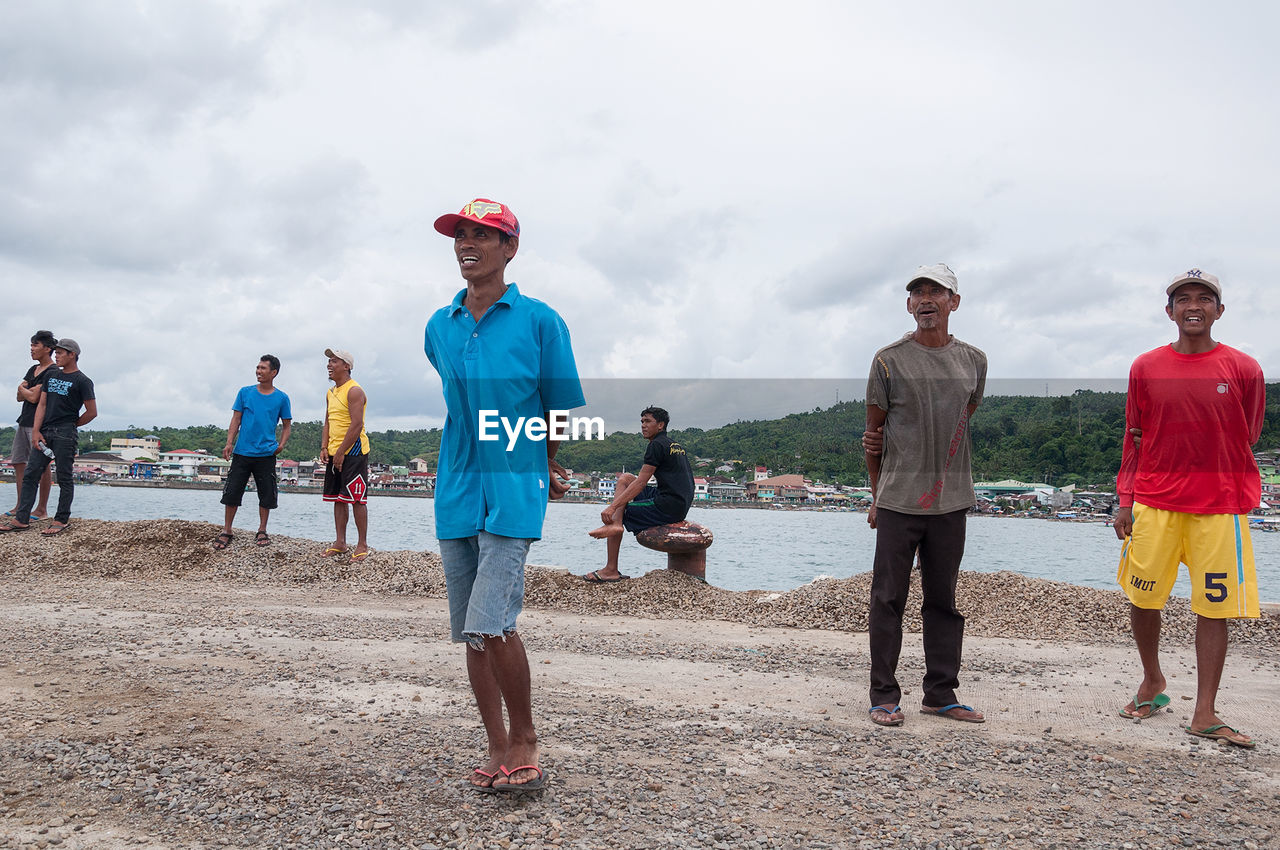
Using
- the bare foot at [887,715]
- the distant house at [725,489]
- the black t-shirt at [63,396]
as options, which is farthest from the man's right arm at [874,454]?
the distant house at [725,489]

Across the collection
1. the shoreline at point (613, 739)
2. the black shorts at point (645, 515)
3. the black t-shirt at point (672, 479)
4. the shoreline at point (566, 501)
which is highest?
the black t-shirt at point (672, 479)

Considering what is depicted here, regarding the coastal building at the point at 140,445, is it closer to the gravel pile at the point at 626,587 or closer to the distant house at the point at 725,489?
the distant house at the point at 725,489

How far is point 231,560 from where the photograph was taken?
32.9 ft

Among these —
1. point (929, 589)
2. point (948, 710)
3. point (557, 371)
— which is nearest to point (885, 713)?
point (948, 710)

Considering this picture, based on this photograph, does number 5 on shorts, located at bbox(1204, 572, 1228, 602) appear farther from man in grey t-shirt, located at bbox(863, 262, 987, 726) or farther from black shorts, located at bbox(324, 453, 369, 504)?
black shorts, located at bbox(324, 453, 369, 504)

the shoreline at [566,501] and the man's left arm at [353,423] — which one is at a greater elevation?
the man's left arm at [353,423]

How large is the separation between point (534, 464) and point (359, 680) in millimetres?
2291

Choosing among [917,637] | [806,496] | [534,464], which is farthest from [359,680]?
[806,496]

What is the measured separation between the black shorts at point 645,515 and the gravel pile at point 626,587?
0.53 m

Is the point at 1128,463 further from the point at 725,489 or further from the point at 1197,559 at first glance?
the point at 725,489

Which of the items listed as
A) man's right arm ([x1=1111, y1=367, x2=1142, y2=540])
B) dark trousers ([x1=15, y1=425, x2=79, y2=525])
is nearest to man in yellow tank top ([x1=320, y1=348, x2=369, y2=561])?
dark trousers ([x1=15, y1=425, x2=79, y2=525])

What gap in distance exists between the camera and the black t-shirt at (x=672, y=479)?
9.11m

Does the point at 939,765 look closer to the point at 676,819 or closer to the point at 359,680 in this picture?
the point at 676,819

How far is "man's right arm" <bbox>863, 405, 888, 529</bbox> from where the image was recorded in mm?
4777
